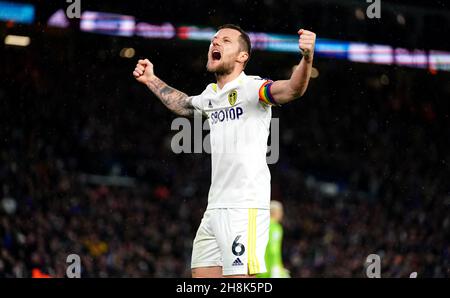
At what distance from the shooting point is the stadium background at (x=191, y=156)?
43.1 feet

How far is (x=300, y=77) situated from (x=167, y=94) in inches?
51.1

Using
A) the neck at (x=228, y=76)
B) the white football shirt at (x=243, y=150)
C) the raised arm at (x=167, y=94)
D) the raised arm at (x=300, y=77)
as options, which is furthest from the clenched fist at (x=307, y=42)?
the raised arm at (x=167, y=94)

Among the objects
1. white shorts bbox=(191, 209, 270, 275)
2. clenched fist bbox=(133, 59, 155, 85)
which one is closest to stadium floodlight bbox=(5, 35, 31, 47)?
clenched fist bbox=(133, 59, 155, 85)

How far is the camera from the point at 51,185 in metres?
15.9

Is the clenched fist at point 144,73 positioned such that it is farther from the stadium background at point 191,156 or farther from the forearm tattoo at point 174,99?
the stadium background at point 191,156

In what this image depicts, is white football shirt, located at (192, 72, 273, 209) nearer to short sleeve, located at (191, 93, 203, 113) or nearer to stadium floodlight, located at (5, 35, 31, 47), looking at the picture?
short sleeve, located at (191, 93, 203, 113)

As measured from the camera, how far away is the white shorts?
4.87 m

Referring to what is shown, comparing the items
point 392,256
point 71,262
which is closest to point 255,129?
point 71,262

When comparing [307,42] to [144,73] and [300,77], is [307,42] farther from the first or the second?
[144,73]

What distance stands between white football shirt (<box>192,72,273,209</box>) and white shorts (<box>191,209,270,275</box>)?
0.19ft

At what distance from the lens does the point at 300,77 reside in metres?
4.62

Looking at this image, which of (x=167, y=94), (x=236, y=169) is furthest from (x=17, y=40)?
(x=236, y=169)

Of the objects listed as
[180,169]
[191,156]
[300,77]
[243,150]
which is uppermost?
[300,77]

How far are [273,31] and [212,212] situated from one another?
871 cm
